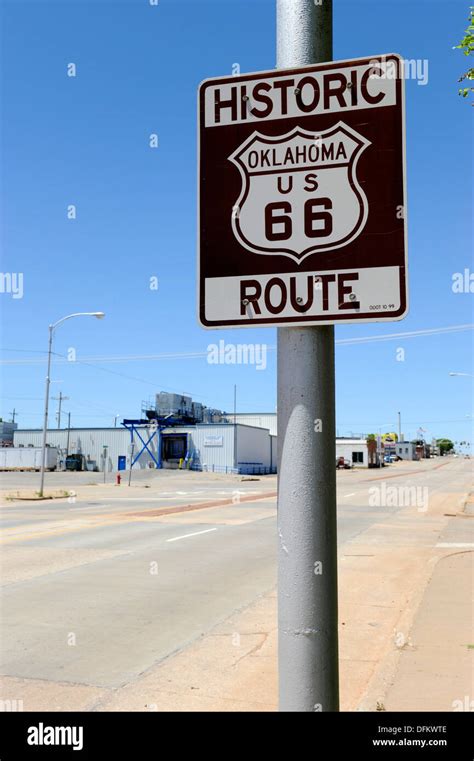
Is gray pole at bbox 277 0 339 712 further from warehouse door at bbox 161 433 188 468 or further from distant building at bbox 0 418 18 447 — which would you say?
distant building at bbox 0 418 18 447

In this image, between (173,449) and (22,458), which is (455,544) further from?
(22,458)

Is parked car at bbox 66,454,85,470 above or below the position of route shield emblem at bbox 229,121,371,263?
below

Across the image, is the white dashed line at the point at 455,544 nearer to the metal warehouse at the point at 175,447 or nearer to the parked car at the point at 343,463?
the metal warehouse at the point at 175,447

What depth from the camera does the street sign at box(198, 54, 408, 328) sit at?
226cm

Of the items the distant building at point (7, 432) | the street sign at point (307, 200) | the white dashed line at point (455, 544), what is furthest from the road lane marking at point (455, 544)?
the distant building at point (7, 432)

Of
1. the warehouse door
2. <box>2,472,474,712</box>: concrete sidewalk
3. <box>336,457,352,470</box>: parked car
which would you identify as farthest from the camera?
<box>336,457,352,470</box>: parked car

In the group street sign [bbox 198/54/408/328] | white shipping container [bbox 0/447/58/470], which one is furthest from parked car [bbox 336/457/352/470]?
street sign [bbox 198/54/408/328]

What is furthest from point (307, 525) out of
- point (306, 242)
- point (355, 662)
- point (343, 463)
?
point (343, 463)

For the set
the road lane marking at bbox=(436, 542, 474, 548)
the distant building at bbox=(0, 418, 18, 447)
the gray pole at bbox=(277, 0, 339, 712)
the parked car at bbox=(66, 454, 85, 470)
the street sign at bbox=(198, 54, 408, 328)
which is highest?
the distant building at bbox=(0, 418, 18, 447)

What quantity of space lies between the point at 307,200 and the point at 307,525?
1058 millimetres

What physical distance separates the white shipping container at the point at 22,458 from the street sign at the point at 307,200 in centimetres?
7873

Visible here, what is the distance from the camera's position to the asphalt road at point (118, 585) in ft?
25.3

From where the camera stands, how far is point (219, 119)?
8.20 feet

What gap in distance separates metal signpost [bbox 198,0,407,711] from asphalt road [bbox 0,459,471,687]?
207 inches
